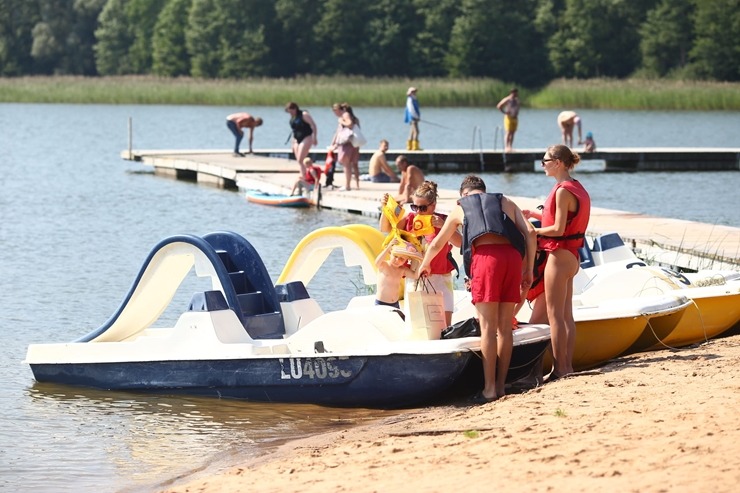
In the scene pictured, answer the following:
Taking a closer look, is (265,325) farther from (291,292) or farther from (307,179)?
(307,179)

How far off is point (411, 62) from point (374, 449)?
8189 cm

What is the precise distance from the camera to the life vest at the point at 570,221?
892 cm

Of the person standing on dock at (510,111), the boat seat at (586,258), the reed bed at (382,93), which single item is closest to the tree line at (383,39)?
the reed bed at (382,93)

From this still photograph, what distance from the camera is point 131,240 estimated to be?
20234mm

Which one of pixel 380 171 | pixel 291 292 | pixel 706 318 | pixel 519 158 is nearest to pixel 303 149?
pixel 380 171

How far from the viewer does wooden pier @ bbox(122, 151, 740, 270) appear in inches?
578

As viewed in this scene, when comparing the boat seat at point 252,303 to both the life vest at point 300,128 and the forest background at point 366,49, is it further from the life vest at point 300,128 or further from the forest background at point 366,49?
the forest background at point 366,49

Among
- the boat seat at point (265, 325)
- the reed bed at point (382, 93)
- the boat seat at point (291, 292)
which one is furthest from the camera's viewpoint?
the reed bed at point (382, 93)

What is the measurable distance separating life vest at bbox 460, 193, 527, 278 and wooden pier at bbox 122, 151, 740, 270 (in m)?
5.68

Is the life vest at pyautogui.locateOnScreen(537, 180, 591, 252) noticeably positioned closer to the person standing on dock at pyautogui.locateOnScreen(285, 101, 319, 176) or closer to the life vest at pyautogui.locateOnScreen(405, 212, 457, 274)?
the life vest at pyautogui.locateOnScreen(405, 212, 457, 274)

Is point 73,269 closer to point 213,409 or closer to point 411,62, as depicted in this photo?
point 213,409

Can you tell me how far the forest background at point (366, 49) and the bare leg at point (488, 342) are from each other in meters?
57.2

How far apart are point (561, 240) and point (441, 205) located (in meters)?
11.2

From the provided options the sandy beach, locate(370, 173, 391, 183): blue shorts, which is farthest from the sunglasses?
locate(370, 173, 391, 183): blue shorts
